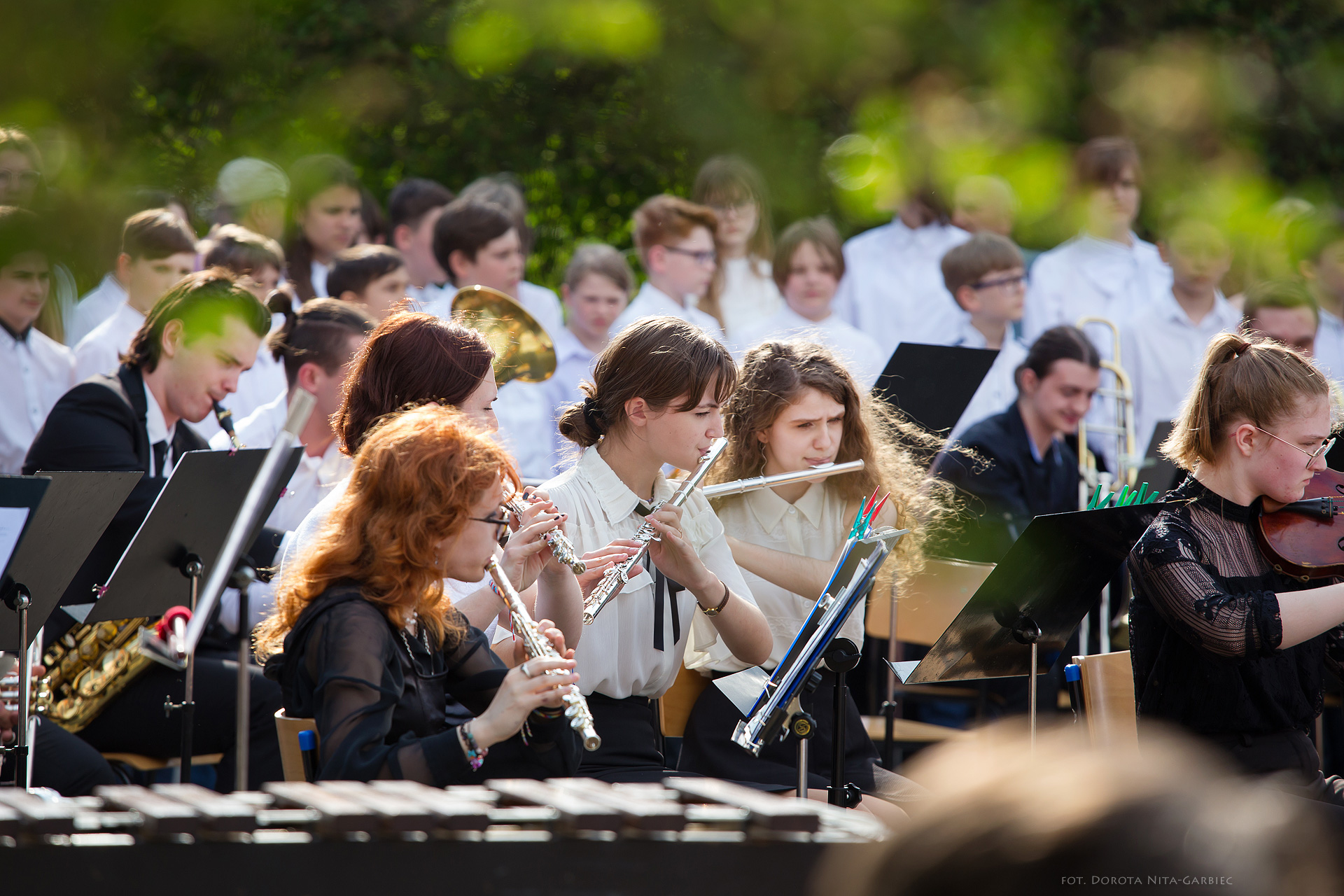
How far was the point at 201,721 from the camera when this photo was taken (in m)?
3.72

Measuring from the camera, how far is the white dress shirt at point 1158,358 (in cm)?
655

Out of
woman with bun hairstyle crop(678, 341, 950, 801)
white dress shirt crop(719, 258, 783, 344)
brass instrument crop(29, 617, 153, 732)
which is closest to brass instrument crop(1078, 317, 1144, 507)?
white dress shirt crop(719, 258, 783, 344)

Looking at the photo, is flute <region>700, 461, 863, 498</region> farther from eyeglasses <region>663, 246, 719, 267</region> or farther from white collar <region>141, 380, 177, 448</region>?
eyeglasses <region>663, 246, 719, 267</region>

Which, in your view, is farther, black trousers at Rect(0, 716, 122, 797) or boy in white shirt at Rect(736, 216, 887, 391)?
boy in white shirt at Rect(736, 216, 887, 391)

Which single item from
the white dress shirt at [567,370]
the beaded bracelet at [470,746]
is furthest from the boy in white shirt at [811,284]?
the beaded bracelet at [470,746]

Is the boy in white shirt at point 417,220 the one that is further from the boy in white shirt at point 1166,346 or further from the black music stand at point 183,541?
the boy in white shirt at point 1166,346

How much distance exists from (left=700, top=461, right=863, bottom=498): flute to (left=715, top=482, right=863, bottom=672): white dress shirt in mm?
90

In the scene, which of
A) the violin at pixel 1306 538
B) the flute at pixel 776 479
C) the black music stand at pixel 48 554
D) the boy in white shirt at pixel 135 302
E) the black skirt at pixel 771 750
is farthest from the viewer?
the boy in white shirt at pixel 135 302

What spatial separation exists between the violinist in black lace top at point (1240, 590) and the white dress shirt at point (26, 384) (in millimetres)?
3833

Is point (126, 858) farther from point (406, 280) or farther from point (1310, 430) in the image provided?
point (406, 280)

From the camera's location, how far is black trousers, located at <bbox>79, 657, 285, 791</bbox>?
362cm

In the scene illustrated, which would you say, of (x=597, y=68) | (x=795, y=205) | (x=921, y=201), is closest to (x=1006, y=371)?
(x=921, y=201)

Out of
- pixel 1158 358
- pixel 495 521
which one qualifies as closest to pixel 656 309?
pixel 1158 358

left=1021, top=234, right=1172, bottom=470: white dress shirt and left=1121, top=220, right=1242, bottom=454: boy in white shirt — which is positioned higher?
left=1021, top=234, right=1172, bottom=470: white dress shirt
